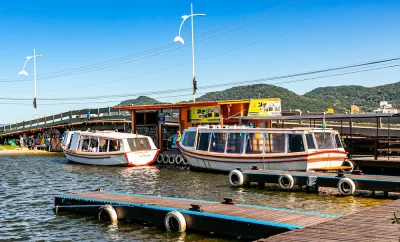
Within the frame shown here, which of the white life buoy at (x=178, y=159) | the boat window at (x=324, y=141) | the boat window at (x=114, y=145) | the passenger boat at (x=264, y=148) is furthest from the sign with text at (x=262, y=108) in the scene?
the boat window at (x=324, y=141)

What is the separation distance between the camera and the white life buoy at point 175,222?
14.6 m

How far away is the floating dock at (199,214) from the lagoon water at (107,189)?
0.34 meters

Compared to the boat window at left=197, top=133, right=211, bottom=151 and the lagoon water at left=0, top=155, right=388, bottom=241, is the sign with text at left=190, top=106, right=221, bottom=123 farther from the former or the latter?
the boat window at left=197, top=133, right=211, bottom=151

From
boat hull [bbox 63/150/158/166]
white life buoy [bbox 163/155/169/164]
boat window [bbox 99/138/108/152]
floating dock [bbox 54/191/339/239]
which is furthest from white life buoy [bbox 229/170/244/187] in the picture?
boat window [bbox 99/138/108/152]

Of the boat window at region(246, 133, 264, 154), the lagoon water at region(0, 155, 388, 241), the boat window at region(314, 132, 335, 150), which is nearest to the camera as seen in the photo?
the lagoon water at region(0, 155, 388, 241)

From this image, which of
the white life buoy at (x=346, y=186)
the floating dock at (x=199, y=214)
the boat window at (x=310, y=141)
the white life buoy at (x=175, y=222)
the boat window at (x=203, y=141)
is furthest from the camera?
the boat window at (x=203, y=141)

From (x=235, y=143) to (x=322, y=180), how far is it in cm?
936

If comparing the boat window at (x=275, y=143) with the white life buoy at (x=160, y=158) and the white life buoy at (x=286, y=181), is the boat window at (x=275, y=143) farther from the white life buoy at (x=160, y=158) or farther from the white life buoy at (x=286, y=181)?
the white life buoy at (x=160, y=158)

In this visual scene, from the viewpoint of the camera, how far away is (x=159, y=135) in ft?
148

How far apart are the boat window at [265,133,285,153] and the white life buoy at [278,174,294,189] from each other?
5.05 metres

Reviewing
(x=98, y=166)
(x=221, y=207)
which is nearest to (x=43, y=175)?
(x=98, y=166)

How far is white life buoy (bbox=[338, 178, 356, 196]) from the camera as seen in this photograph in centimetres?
2152

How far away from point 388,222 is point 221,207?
6054 millimetres

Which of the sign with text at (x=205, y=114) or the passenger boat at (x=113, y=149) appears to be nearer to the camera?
the passenger boat at (x=113, y=149)
